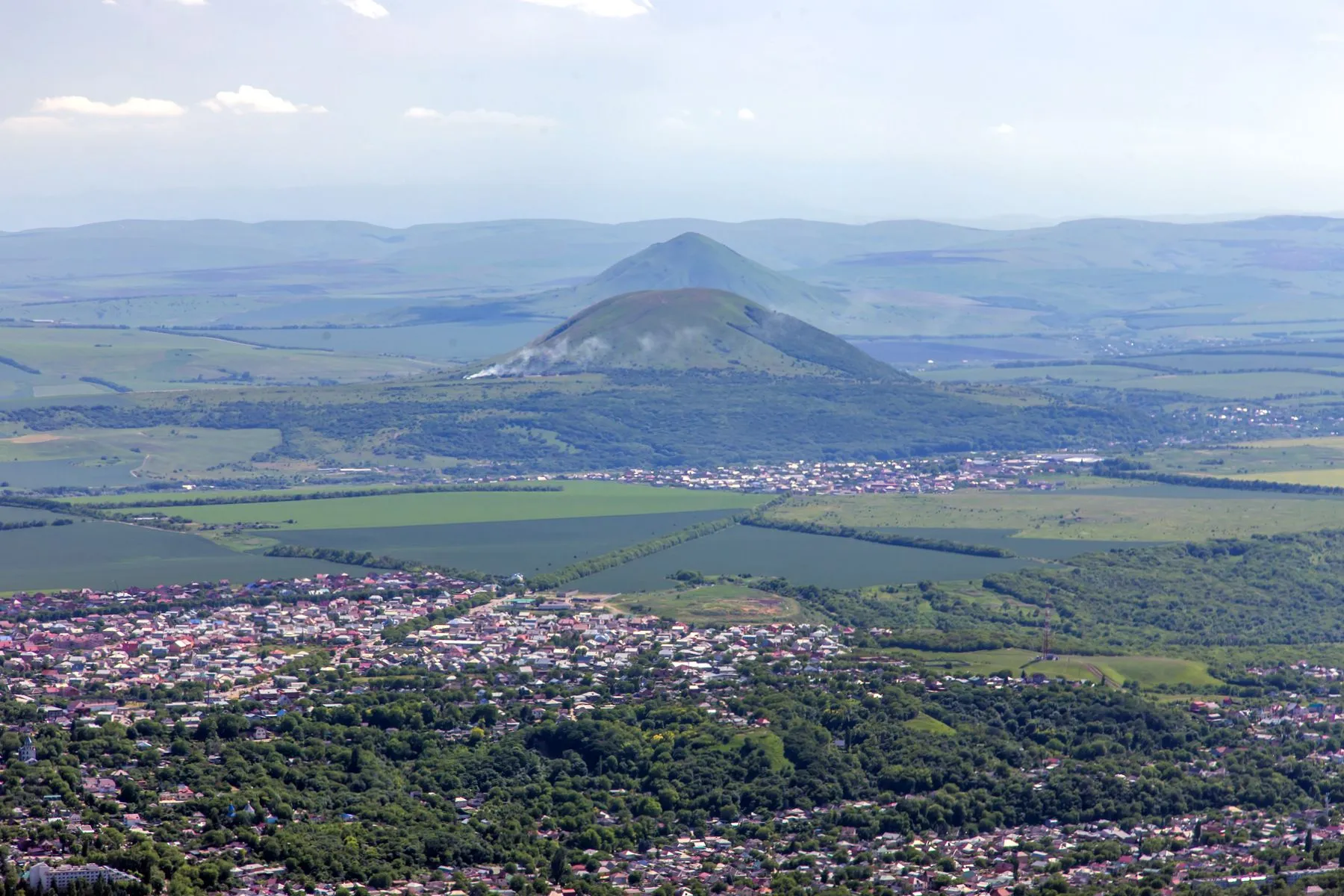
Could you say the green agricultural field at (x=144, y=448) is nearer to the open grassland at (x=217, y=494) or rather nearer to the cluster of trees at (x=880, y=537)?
the open grassland at (x=217, y=494)

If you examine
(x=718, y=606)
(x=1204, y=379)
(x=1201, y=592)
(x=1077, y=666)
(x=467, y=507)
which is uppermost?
(x=1204, y=379)

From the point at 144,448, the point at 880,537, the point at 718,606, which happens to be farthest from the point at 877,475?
the point at 144,448

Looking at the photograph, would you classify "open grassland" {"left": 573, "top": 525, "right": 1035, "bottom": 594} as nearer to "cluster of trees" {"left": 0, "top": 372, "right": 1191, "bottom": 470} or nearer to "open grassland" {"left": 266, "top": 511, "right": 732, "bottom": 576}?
"open grassland" {"left": 266, "top": 511, "right": 732, "bottom": 576}

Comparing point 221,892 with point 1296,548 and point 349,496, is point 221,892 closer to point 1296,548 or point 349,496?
point 1296,548

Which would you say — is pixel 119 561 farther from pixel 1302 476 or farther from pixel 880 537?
pixel 1302 476

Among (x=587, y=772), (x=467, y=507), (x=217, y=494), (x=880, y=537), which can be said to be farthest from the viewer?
(x=217, y=494)

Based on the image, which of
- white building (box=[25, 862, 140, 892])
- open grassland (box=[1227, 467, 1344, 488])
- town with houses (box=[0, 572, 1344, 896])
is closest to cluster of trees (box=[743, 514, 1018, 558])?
town with houses (box=[0, 572, 1344, 896])
